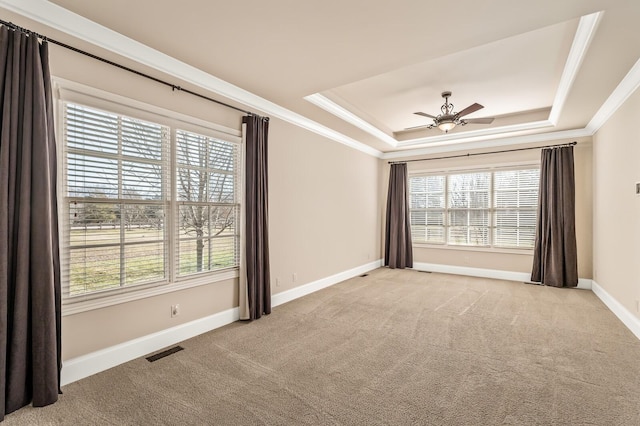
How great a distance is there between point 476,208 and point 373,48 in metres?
4.91

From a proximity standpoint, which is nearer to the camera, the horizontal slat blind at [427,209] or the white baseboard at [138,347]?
the white baseboard at [138,347]

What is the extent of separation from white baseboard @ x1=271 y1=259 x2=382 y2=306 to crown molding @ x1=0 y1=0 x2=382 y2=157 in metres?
2.55

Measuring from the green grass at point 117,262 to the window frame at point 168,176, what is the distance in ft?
0.18

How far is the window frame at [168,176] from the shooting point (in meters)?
2.43

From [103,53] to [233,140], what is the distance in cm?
146

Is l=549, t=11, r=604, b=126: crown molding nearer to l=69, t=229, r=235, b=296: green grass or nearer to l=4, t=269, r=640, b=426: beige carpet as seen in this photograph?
l=4, t=269, r=640, b=426: beige carpet

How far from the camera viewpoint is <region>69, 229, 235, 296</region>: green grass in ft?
8.30

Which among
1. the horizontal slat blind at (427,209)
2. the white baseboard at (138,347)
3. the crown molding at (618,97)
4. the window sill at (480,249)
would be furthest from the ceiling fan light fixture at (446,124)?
the white baseboard at (138,347)

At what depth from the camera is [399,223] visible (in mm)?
7207

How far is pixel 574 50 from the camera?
9.76 feet

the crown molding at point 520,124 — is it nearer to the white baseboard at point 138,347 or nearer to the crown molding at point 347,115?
the crown molding at point 347,115

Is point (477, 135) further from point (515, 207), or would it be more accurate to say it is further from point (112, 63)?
point (112, 63)

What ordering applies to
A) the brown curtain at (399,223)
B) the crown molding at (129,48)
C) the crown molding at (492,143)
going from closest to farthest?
the crown molding at (129,48) < the crown molding at (492,143) < the brown curtain at (399,223)

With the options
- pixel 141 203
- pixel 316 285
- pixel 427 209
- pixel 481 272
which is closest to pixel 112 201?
pixel 141 203
